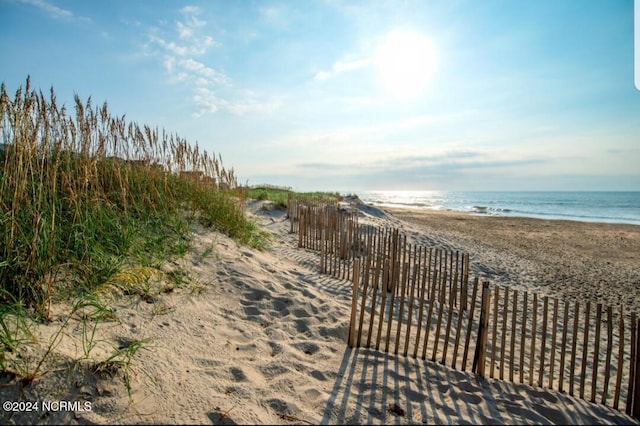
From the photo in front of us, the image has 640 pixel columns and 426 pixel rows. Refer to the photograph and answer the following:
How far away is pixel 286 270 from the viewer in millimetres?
4977

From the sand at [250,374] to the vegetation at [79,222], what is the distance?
0.15 metres

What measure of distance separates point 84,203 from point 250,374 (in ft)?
8.64

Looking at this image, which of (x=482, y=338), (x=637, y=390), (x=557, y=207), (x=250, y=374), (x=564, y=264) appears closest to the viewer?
(x=250, y=374)

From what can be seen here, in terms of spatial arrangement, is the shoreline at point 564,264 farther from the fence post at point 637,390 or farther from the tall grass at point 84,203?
the tall grass at point 84,203

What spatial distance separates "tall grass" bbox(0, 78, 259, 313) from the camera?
2.31m

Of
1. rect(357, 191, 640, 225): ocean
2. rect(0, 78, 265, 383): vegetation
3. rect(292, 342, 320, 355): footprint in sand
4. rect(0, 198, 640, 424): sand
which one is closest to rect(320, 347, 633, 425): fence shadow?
rect(0, 198, 640, 424): sand

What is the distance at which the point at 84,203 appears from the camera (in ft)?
11.3

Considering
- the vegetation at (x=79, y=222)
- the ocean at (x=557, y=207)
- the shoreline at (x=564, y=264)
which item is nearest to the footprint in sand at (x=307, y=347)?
the vegetation at (x=79, y=222)

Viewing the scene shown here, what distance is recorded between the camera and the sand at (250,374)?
6.00 feet

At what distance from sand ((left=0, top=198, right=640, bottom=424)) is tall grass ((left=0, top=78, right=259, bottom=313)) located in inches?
15.4

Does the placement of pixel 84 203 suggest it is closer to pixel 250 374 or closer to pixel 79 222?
pixel 79 222

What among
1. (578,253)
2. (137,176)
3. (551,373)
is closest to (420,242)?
(578,253)

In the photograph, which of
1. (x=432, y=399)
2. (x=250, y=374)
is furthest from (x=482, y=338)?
(x=250, y=374)

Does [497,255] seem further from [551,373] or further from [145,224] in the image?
[145,224]
